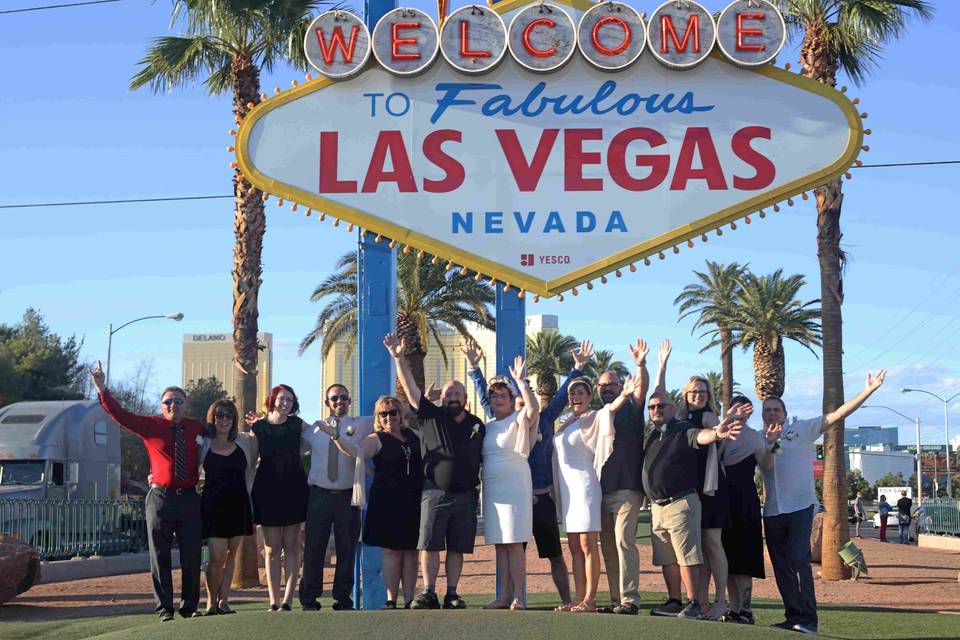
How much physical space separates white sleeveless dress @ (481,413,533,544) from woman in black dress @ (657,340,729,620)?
1.32 meters

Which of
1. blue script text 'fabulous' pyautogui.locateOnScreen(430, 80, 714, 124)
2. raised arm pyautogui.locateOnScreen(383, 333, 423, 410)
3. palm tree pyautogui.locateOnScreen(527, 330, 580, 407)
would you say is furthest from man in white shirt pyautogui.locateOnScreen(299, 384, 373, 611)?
palm tree pyautogui.locateOnScreen(527, 330, 580, 407)

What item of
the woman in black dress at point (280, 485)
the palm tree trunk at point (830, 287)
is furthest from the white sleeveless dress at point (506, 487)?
the palm tree trunk at point (830, 287)

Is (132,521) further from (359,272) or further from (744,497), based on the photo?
(744,497)

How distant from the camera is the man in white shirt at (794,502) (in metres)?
9.52

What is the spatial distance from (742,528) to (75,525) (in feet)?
52.4

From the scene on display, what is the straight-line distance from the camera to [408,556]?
31.8 ft

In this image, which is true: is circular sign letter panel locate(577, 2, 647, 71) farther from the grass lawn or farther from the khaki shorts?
the grass lawn

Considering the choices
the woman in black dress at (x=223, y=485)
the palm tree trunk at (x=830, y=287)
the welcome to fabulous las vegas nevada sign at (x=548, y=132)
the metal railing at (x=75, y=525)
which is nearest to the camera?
the woman in black dress at (x=223, y=485)

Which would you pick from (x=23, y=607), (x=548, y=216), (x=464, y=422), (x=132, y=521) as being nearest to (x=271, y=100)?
(x=548, y=216)

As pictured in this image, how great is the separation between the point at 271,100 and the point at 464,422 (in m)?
4.02

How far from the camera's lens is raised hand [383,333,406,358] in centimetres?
1009

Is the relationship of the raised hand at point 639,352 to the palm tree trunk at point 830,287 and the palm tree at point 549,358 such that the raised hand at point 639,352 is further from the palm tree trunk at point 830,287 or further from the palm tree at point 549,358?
the palm tree at point 549,358

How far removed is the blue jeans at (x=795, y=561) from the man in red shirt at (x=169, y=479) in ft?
15.6

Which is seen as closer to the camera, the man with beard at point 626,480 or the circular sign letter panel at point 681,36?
the man with beard at point 626,480
